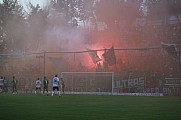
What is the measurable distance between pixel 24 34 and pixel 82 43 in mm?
14890

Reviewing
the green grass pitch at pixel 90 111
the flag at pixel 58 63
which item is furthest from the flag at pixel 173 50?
the green grass pitch at pixel 90 111


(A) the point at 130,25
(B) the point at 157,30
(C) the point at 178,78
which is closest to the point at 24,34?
(A) the point at 130,25

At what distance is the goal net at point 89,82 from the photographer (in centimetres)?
3888

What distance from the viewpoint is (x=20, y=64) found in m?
50.8

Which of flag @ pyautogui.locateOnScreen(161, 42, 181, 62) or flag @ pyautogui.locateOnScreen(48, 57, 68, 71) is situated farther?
flag @ pyautogui.locateOnScreen(48, 57, 68, 71)

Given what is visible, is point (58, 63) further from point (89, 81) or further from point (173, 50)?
point (173, 50)

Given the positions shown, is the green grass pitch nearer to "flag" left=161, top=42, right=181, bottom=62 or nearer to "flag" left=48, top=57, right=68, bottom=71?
"flag" left=161, top=42, right=181, bottom=62

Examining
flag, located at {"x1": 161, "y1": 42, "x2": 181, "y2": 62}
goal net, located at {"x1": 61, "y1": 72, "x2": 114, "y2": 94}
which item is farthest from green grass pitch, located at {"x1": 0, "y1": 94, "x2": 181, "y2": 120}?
flag, located at {"x1": 161, "y1": 42, "x2": 181, "y2": 62}

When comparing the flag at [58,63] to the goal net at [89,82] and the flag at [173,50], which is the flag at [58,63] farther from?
the flag at [173,50]

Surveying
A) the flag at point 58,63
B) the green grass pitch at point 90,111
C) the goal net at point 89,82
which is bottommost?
the green grass pitch at point 90,111

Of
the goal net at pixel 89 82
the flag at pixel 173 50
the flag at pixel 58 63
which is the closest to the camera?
the flag at pixel 173 50

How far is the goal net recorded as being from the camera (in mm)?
38875

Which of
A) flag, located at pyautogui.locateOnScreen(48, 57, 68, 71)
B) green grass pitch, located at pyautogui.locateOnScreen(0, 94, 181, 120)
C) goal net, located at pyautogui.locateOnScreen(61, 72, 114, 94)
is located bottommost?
green grass pitch, located at pyautogui.locateOnScreen(0, 94, 181, 120)

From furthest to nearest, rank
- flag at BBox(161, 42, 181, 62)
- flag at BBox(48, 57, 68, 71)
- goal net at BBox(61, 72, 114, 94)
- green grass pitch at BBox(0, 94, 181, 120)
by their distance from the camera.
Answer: flag at BBox(48, 57, 68, 71) → goal net at BBox(61, 72, 114, 94) → flag at BBox(161, 42, 181, 62) → green grass pitch at BBox(0, 94, 181, 120)
